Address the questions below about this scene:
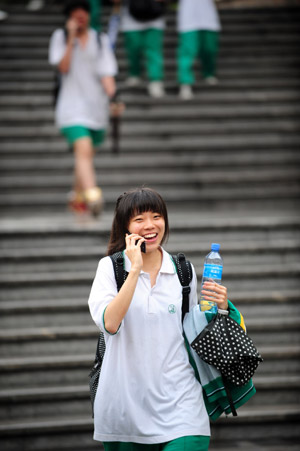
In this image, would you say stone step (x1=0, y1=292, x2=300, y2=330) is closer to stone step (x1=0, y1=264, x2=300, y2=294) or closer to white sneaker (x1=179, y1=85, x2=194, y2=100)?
stone step (x1=0, y1=264, x2=300, y2=294)

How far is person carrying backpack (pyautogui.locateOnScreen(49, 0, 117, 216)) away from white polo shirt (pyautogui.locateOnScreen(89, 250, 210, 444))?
3944 mm

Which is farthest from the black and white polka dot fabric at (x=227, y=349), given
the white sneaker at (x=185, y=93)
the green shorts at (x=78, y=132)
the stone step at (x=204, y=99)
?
the white sneaker at (x=185, y=93)

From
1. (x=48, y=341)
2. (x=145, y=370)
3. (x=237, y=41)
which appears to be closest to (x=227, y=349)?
(x=145, y=370)

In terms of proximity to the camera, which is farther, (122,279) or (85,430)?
(85,430)

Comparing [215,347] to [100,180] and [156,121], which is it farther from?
[156,121]

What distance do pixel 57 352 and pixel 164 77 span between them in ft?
17.9

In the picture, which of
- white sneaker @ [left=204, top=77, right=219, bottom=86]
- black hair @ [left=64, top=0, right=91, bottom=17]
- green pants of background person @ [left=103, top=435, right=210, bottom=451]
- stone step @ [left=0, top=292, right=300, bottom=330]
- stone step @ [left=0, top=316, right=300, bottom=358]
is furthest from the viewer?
white sneaker @ [left=204, top=77, right=219, bottom=86]

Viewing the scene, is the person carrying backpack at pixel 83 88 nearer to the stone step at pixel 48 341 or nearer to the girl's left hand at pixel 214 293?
the stone step at pixel 48 341

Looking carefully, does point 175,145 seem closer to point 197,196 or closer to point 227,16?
point 197,196

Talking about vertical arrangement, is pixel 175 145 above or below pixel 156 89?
below

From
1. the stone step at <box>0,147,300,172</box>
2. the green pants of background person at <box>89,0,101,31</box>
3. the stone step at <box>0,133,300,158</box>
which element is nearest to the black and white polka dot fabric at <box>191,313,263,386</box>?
the stone step at <box>0,147,300,172</box>

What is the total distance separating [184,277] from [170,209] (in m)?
4.94

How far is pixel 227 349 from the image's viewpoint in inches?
131

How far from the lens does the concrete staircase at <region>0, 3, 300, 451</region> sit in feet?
18.4
